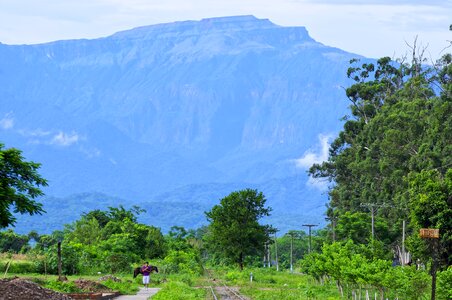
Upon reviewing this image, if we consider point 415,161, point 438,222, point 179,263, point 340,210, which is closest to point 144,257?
point 179,263

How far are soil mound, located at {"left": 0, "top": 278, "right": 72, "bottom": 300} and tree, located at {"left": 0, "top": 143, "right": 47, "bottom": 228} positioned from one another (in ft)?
11.1

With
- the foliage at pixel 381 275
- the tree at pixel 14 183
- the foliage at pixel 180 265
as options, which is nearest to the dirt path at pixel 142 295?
the tree at pixel 14 183

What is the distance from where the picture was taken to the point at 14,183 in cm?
4528

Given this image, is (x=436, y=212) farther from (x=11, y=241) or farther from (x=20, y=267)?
(x=11, y=241)

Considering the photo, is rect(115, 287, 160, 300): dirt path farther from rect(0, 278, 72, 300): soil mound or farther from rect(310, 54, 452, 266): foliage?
rect(310, 54, 452, 266): foliage

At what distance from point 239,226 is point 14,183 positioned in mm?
59154

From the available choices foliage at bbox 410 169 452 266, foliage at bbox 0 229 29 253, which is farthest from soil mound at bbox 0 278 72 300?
foliage at bbox 0 229 29 253

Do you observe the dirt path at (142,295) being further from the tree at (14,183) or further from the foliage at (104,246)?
the foliage at (104,246)

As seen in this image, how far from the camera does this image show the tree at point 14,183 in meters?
42.8

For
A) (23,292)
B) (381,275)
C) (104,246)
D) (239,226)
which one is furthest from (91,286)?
(239,226)

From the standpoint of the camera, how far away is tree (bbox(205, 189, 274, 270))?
337 ft

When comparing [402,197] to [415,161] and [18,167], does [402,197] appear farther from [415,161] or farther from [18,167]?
[18,167]

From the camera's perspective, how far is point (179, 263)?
318 ft

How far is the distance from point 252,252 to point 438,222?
157 feet
